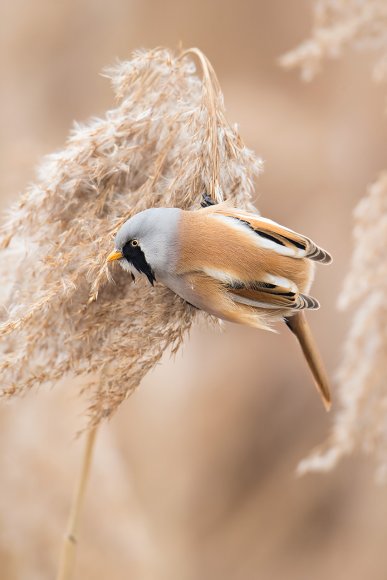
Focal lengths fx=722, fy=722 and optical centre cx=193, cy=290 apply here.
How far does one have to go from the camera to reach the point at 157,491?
3.29 meters

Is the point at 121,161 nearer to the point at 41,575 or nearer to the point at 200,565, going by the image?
the point at 41,575

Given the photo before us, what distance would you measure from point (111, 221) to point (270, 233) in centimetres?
26

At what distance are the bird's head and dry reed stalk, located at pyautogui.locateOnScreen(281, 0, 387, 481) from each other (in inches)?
23.2

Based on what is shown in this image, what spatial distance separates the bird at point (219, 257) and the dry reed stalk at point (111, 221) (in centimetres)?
4

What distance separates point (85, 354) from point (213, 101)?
17.6 inches

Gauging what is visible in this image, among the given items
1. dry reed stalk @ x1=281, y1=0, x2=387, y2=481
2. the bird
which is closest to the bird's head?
the bird

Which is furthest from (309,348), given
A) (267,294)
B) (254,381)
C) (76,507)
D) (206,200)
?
(254,381)

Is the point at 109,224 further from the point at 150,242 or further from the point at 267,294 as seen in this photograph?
the point at 267,294

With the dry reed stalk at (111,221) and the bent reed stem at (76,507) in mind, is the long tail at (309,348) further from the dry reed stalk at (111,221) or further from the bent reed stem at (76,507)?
the bent reed stem at (76,507)

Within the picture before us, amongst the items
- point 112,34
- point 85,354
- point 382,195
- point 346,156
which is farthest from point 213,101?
point 112,34

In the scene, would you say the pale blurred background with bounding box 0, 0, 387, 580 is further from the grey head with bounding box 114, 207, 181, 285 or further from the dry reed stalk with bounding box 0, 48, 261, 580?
the grey head with bounding box 114, 207, 181, 285

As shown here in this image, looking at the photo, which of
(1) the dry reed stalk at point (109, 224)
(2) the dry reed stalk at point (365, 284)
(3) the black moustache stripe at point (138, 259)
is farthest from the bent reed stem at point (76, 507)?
(2) the dry reed stalk at point (365, 284)

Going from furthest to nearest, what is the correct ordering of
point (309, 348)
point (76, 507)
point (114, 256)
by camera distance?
point (309, 348) → point (76, 507) → point (114, 256)

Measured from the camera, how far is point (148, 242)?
1088 mm
